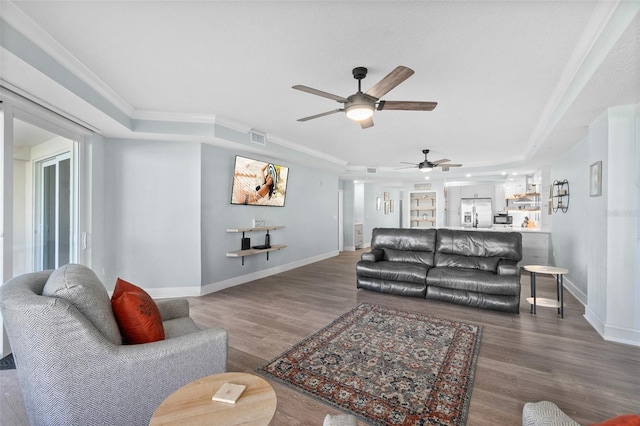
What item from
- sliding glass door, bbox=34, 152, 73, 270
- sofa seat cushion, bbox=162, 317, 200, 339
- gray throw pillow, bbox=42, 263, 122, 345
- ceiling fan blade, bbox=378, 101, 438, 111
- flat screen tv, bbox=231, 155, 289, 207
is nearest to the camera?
gray throw pillow, bbox=42, 263, 122, 345

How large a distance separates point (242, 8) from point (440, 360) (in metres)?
3.18

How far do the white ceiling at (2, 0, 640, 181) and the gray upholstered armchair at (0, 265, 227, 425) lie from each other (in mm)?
1902

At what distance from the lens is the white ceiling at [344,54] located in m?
2.01

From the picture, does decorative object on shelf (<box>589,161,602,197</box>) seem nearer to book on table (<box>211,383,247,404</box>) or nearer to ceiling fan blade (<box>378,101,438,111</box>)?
ceiling fan blade (<box>378,101,438,111</box>)

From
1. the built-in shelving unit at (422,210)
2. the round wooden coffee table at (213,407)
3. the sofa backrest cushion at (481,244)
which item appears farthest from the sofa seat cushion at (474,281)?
the built-in shelving unit at (422,210)

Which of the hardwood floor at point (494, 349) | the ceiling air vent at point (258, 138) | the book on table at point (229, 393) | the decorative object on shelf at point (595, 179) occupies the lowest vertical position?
the hardwood floor at point (494, 349)

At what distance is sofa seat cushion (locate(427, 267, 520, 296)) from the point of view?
367cm

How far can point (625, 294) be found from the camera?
9.54 feet

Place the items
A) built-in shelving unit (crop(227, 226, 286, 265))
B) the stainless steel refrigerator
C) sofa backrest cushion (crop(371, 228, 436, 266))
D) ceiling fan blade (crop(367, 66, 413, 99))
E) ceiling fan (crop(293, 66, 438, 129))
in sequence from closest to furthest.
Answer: ceiling fan blade (crop(367, 66, 413, 99)) < ceiling fan (crop(293, 66, 438, 129)) < sofa backrest cushion (crop(371, 228, 436, 266)) < built-in shelving unit (crop(227, 226, 286, 265)) < the stainless steel refrigerator

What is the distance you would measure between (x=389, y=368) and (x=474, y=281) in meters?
2.12

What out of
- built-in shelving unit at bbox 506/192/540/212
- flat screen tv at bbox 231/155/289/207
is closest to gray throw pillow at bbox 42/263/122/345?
flat screen tv at bbox 231/155/289/207

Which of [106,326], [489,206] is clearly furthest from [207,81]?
[489,206]

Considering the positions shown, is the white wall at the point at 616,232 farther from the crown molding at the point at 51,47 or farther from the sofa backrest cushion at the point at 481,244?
the crown molding at the point at 51,47

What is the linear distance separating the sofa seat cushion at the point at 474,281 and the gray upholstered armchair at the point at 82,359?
340 cm
